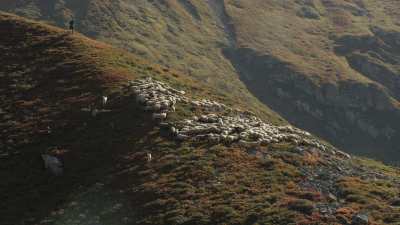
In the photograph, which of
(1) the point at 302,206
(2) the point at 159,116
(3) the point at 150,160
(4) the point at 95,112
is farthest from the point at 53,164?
(1) the point at 302,206

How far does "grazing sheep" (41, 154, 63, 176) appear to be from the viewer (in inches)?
1759

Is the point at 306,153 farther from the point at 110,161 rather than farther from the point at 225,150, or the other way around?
the point at 110,161

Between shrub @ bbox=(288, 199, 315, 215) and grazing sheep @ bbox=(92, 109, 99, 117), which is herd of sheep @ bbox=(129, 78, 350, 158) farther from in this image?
shrub @ bbox=(288, 199, 315, 215)

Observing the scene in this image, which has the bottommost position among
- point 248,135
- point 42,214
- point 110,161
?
point 42,214

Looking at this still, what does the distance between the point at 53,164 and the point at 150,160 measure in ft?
26.6

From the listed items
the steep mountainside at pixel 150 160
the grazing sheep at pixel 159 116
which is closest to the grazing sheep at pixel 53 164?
the steep mountainside at pixel 150 160

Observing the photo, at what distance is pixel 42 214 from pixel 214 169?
13777 millimetres

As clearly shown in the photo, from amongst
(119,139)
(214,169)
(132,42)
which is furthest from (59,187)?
(132,42)

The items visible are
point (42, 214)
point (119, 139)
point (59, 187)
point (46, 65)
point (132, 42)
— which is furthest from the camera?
point (132, 42)

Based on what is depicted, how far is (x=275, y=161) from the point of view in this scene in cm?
4619

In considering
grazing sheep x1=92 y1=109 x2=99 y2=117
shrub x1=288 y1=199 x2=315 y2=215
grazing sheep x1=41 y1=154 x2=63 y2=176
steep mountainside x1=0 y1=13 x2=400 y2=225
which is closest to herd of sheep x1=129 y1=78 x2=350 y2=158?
steep mountainside x1=0 y1=13 x2=400 y2=225

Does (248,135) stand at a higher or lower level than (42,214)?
higher

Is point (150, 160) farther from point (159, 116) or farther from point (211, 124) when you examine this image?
point (211, 124)

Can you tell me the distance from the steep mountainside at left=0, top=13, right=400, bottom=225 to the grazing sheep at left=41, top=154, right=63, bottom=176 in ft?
1.58
